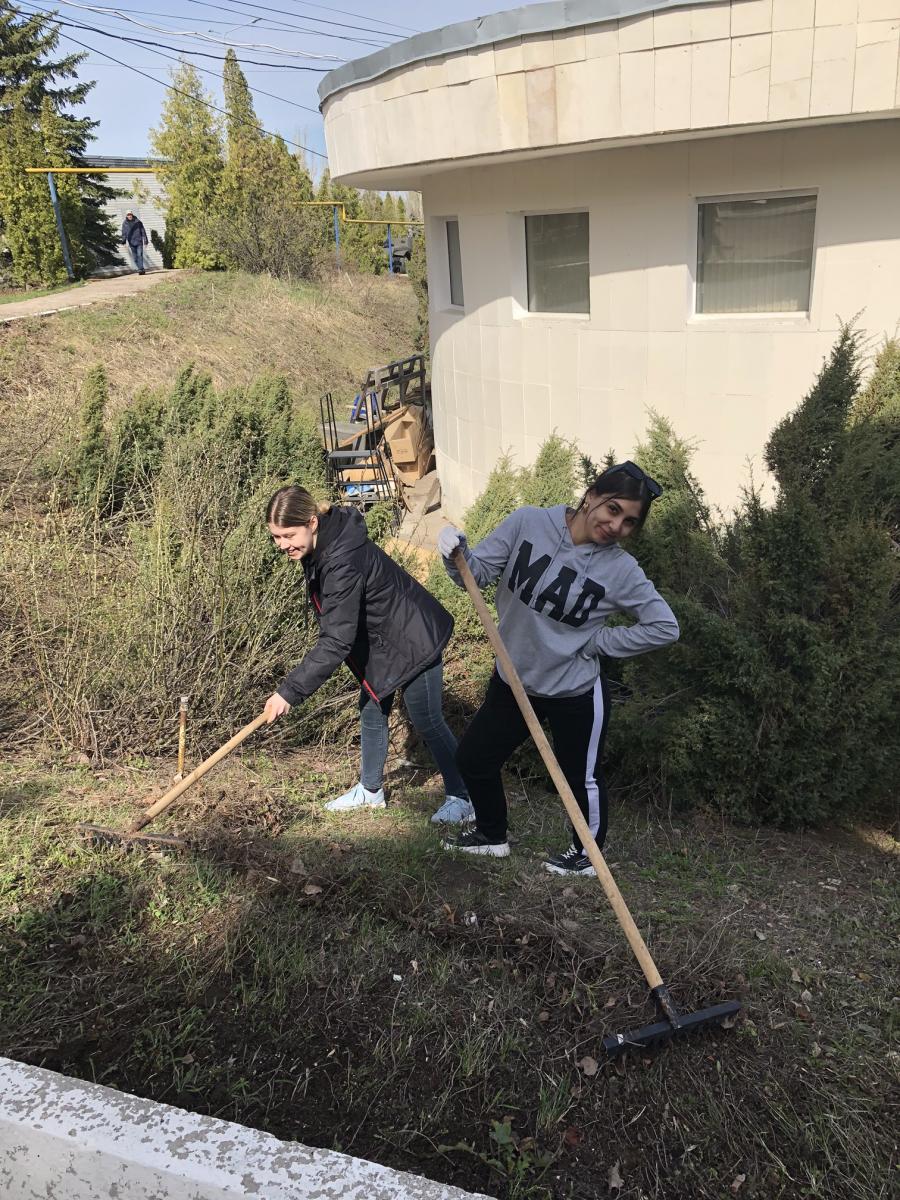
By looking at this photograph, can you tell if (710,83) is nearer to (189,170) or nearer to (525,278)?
(525,278)

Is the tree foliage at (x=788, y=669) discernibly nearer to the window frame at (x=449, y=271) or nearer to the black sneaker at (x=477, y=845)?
the black sneaker at (x=477, y=845)

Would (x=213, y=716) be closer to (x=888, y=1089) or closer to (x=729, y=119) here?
(x=888, y=1089)

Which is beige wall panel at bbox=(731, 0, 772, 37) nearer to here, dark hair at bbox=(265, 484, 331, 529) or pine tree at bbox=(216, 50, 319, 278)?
dark hair at bbox=(265, 484, 331, 529)

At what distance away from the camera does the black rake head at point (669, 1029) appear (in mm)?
2133

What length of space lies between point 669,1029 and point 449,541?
1547 millimetres

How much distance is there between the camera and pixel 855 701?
11.9ft

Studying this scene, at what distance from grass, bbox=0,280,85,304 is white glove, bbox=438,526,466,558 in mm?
16847

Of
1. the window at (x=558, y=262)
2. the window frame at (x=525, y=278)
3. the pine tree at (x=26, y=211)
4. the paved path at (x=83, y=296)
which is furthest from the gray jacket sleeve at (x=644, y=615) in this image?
the pine tree at (x=26, y=211)

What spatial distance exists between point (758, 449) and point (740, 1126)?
5620 mm

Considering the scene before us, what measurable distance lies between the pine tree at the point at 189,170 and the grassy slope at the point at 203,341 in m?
1.37

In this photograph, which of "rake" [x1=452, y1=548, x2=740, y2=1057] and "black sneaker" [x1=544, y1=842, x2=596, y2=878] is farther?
"black sneaker" [x1=544, y1=842, x2=596, y2=878]

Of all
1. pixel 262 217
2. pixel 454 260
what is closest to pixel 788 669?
pixel 454 260

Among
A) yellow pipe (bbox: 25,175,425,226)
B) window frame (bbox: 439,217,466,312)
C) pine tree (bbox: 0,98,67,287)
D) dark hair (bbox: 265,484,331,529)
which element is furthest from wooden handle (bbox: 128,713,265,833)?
pine tree (bbox: 0,98,67,287)

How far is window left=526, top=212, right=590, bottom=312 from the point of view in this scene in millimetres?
7355
